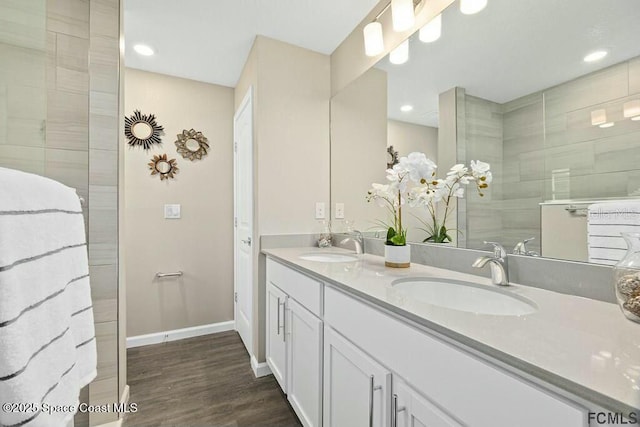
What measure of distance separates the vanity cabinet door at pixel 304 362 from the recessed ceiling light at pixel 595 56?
4.26ft

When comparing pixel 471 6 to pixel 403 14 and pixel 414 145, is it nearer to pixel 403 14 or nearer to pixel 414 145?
pixel 403 14

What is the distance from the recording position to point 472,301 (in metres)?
1.00

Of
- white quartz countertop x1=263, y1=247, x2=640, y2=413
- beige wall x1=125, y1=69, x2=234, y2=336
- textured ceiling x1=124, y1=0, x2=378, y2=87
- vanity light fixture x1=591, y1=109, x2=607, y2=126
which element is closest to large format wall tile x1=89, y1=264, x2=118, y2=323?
beige wall x1=125, y1=69, x2=234, y2=336

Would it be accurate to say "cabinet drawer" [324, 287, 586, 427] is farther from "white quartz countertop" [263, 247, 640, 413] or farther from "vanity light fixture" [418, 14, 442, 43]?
"vanity light fixture" [418, 14, 442, 43]

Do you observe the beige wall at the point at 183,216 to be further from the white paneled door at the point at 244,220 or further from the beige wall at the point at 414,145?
the beige wall at the point at 414,145

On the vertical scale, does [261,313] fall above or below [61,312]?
below

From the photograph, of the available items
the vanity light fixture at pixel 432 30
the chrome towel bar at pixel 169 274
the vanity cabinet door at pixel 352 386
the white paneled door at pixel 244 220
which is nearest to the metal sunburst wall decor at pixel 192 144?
the white paneled door at pixel 244 220

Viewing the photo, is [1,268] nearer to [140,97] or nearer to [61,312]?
[61,312]

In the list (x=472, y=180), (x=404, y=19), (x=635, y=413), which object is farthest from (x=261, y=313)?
(x=404, y=19)

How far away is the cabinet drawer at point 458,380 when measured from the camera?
444 millimetres

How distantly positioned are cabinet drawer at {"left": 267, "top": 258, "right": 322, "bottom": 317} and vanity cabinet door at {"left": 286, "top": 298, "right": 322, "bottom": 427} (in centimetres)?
4

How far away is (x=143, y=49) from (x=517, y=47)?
2471 millimetres

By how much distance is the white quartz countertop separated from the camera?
1.30 feet

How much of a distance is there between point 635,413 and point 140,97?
10.3 feet
